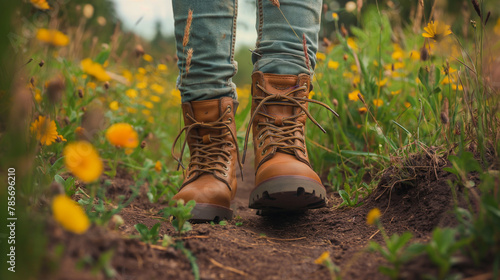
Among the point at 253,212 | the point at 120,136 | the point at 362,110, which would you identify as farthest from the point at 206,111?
the point at 362,110

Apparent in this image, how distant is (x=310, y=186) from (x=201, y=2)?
28.8 inches

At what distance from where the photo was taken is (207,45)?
136cm

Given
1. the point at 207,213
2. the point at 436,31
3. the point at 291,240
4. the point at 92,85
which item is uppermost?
the point at 92,85

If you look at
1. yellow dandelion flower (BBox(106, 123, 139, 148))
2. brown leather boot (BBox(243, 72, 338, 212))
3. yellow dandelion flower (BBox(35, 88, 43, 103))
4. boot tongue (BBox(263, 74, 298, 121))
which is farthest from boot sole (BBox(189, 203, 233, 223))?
yellow dandelion flower (BBox(35, 88, 43, 103))

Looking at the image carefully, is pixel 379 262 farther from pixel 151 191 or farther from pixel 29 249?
pixel 151 191

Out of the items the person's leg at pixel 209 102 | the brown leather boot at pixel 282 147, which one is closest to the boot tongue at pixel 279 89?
the brown leather boot at pixel 282 147

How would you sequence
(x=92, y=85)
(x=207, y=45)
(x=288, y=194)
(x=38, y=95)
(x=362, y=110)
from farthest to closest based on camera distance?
(x=92, y=85)
(x=362, y=110)
(x=38, y=95)
(x=207, y=45)
(x=288, y=194)

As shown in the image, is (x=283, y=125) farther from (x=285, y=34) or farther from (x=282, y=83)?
(x=285, y=34)

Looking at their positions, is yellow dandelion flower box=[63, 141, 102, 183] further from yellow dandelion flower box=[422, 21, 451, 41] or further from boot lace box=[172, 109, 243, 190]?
yellow dandelion flower box=[422, 21, 451, 41]

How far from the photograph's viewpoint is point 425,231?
105 cm

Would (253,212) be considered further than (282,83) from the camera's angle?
Yes

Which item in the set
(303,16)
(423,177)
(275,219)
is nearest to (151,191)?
(275,219)

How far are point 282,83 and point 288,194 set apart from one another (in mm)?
440

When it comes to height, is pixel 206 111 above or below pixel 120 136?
above
